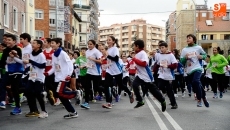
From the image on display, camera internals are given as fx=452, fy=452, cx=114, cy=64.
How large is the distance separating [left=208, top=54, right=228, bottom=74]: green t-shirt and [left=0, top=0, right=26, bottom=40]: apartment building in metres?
15.8

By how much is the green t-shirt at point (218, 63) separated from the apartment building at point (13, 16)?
15771mm

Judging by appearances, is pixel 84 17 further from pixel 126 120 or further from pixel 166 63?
pixel 126 120

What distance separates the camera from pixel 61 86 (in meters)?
9.87

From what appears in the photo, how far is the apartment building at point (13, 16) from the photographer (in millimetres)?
30734

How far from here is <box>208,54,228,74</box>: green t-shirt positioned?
1702 cm

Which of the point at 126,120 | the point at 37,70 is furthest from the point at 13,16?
the point at 126,120

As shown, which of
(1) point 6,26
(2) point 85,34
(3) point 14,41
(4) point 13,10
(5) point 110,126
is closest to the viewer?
(5) point 110,126

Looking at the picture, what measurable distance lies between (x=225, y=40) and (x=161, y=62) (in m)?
83.1

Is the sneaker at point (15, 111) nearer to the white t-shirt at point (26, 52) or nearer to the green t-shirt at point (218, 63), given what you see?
the white t-shirt at point (26, 52)

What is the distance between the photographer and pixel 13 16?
34.1 metres

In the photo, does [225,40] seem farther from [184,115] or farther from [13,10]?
[184,115]

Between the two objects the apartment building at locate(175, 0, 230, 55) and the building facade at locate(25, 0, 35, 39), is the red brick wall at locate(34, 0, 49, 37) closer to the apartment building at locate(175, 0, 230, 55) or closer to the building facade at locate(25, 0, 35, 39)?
the building facade at locate(25, 0, 35, 39)

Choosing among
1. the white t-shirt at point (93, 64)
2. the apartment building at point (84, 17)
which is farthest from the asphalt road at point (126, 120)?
the apartment building at point (84, 17)

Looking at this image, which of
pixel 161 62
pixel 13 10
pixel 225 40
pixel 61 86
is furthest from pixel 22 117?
pixel 225 40
